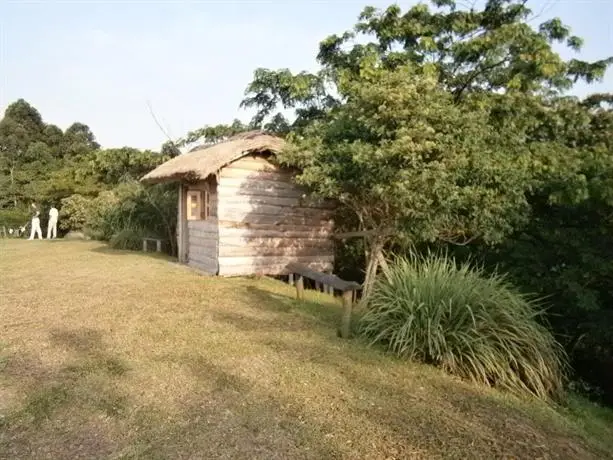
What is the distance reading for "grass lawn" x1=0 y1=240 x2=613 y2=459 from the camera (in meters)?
3.53

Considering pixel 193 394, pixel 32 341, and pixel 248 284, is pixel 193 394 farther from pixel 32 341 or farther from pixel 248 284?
pixel 248 284

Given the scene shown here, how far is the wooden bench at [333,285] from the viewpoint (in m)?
6.31

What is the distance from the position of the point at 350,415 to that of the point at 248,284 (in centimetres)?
645

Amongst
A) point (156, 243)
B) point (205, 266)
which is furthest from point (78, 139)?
point (205, 266)

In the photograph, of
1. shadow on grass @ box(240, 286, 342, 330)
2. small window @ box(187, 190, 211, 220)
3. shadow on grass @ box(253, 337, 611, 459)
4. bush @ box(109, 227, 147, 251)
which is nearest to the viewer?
shadow on grass @ box(253, 337, 611, 459)

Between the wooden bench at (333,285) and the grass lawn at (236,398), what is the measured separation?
11.3 inches

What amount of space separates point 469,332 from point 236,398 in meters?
2.87

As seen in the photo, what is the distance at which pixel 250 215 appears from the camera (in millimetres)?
11289

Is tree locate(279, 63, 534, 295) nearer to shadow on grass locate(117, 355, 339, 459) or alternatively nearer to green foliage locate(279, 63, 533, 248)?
green foliage locate(279, 63, 533, 248)

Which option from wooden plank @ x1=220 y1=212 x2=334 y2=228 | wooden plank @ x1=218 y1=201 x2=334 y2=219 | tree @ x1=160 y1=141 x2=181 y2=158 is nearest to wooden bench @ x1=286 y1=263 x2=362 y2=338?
wooden plank @ x1=220 y1=212 x2=334 y2=228

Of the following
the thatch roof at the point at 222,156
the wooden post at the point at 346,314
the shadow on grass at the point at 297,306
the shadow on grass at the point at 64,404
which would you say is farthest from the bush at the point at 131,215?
the shadow on grass at the point at 64,404

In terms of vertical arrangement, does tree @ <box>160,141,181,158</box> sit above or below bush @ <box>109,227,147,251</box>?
above

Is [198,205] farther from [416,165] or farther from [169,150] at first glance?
[169,150]

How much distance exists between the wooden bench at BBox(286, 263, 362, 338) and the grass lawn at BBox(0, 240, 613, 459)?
0.29m
